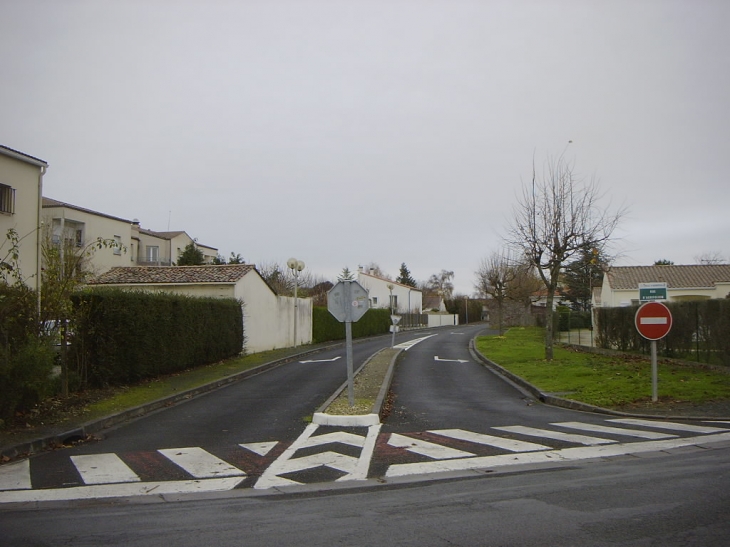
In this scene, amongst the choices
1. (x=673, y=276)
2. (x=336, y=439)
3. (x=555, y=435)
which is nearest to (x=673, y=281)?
(x=673, y=276)

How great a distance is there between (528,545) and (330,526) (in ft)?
5.45

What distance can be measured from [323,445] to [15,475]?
158 inches

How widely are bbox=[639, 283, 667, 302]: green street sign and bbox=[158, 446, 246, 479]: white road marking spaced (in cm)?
918

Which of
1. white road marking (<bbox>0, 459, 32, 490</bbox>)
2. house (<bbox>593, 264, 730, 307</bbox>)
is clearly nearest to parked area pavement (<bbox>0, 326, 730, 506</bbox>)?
white road marking (<bbox>0, 459, 32, 490</bbox>)

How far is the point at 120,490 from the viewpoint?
7.09 metres

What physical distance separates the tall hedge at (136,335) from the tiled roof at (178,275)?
5458 mm

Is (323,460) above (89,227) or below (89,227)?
below

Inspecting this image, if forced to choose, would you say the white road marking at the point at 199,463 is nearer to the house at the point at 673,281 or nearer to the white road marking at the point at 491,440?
the white road marking at the point at 491,440

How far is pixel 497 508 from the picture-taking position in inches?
237

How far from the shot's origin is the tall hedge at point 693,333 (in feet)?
54.9

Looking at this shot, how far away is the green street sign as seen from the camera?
42.8 ft

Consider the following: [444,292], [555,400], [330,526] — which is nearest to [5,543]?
[330,526]

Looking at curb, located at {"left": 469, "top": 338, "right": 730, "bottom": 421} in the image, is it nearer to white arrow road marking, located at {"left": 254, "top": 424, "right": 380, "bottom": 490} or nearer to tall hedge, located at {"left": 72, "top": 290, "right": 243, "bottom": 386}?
white arrow road marking, located at {"left": 254, "top": 424, "right": 380, "bottom": 490}

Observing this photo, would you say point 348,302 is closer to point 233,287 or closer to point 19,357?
point 19,357
